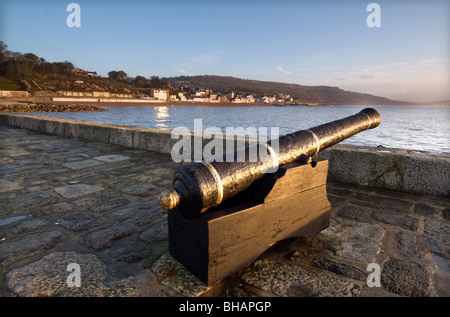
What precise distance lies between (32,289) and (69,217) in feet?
3.94

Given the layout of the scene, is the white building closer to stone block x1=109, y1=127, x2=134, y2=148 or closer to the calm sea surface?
the calm sea surface

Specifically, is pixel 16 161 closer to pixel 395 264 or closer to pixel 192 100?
pixel 395 264

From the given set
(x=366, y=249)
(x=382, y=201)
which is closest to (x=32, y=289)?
(x=366, y=249)

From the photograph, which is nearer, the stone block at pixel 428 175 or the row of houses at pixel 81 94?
the stone block at pixel 428 175

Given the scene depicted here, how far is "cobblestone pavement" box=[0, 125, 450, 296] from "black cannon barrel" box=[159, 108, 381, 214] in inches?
22.2

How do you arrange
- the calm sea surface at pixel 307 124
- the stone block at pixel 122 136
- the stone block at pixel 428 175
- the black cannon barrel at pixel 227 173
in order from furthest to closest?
the calm sea surface at pixel 307 124 < the stone block at pixel 122 136 < the stone block at pixel 428 175 < the black cannon barrel at pixel 227 173

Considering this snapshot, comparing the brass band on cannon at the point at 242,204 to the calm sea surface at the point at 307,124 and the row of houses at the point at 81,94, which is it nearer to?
the calm sea surface at the point at 307,124

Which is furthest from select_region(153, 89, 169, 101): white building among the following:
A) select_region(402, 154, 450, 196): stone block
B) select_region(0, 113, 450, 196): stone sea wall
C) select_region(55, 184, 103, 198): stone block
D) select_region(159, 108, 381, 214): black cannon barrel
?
select_region(159, 108, 381, 214): black cannon barrel

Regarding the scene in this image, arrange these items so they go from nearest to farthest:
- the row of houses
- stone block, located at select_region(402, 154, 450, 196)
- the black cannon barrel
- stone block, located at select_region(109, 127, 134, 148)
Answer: the black cannon barrel, stone block, located at select_region(402, 154, 450, 196), stone block, located at select_region(109, 127, 134, 148), the row of houses

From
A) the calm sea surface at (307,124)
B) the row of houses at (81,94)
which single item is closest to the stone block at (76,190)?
the calm sea surface at (307,124)

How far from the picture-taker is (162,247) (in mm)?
2277

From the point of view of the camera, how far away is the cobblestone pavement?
1.77m

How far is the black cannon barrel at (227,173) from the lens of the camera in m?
1.74

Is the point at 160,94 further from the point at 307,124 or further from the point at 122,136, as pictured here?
the point at 122,136
